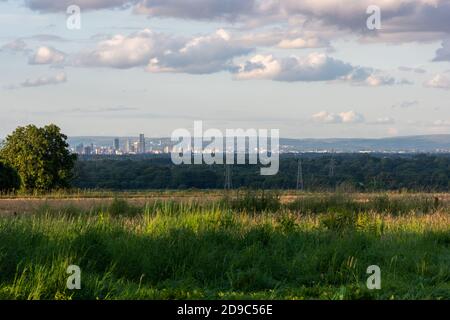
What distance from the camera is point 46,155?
51438 millimetres

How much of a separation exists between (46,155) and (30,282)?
139 ft

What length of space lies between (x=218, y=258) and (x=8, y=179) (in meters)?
36.5

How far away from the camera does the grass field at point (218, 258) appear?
1055 cm

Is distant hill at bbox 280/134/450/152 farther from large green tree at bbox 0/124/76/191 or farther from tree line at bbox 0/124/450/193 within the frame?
large green tree at bbox 0/124/76/191

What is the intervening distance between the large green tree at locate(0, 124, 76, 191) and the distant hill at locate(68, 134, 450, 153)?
2.07 m

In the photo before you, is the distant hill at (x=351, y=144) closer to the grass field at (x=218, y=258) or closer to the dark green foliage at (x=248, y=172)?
the dark green foliage at (x=248, y=172)

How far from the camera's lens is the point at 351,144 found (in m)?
59.6

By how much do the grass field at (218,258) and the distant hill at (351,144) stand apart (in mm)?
25408

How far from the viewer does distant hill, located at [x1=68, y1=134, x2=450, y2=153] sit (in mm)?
50544

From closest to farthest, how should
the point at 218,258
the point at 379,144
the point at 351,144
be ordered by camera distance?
the point at 218,258 → the point at 351,144 → the point at 379,144

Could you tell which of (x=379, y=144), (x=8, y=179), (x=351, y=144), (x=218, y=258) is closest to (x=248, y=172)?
(x=351, y=144)

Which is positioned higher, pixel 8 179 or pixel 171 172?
pixel 8 179

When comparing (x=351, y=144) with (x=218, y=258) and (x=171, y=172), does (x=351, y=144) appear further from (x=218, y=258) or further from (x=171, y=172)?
(x=218, y=258)

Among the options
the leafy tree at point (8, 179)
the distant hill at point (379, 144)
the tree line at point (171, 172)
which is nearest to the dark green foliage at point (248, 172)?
the tree line at point (171, 172)
